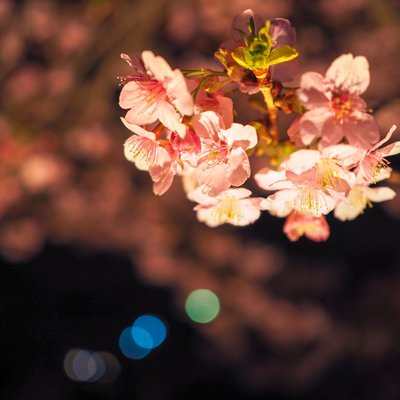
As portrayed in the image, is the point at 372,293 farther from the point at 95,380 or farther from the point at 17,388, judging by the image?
the point at 17,388

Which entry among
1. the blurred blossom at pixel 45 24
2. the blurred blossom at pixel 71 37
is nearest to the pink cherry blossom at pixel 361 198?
the blurred blossom at pixel 45 24

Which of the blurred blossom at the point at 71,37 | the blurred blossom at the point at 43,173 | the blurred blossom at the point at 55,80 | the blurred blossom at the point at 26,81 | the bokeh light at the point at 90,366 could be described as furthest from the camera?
the bokeh light at the point at 90,366

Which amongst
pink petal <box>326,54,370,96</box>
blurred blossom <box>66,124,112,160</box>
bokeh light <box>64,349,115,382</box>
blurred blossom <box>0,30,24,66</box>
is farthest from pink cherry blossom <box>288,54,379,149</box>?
bokeh light <box>64,349,115,382</box>

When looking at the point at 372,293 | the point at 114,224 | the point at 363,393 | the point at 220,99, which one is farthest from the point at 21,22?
the point at 363,393

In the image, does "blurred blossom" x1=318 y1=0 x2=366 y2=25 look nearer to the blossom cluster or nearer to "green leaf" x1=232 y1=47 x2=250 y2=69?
the blossom cluster

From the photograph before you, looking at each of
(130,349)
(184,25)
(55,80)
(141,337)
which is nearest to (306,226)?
(55,80)

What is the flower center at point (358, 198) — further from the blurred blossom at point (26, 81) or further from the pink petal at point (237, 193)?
the blurred blossom at point (26, 81)

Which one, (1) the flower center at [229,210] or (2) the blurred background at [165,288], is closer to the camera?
(1) the flower center at [229,210]
